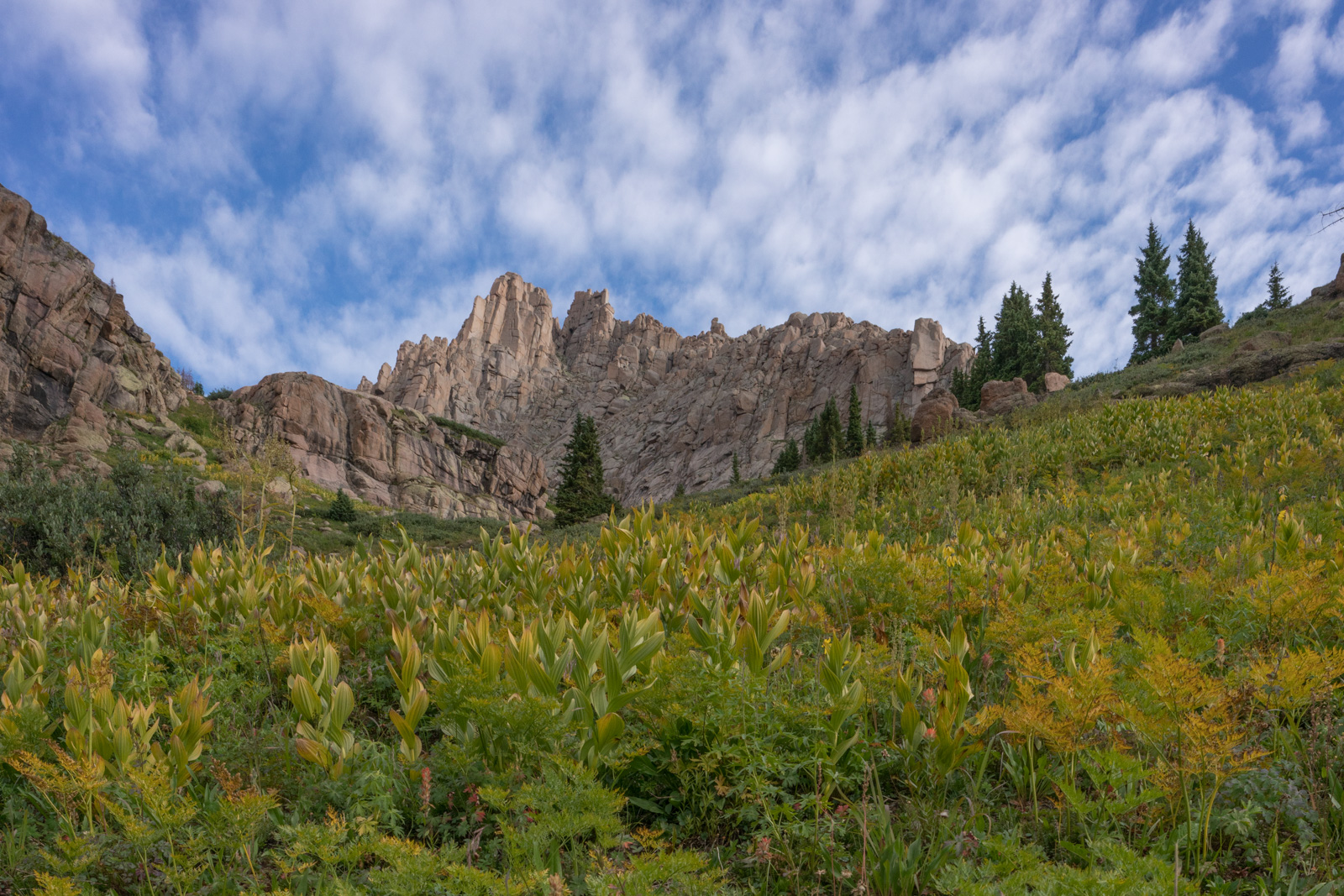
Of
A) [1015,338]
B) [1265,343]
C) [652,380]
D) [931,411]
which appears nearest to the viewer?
[1265,343]

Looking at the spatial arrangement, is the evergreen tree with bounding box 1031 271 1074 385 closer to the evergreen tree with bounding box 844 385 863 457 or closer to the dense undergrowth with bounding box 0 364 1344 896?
the evergreen tree with bounding box 844 385 863 457

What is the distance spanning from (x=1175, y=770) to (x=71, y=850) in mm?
2589

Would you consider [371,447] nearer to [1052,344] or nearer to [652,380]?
[1052,344]

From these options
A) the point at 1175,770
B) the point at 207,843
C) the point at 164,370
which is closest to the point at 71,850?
the point at 207,843

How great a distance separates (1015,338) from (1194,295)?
1057 cm

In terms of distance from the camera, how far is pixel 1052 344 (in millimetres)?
43438

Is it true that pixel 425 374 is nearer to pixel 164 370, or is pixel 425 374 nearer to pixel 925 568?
pixel 164 370

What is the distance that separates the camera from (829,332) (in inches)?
3797

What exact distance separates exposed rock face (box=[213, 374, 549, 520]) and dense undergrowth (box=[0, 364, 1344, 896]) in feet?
133

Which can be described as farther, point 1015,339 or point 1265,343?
point 1015,339

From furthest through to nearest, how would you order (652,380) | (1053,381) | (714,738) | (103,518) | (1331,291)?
(652,380), (1053,381), (1331,291), (103,518), (714,738)

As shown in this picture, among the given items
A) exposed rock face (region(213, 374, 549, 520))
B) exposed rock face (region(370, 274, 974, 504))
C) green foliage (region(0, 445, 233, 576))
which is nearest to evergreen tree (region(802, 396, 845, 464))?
exposed rock face (region(370, 274, 974, 504))

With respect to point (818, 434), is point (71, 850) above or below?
below

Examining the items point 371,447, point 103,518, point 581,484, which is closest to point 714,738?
point 103,518
